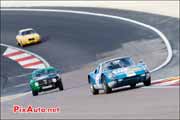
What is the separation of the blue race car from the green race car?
928 millimetres

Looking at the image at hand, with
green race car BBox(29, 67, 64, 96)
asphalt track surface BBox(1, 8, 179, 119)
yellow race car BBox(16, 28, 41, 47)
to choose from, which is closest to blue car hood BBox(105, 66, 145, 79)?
asphalt track surface BBox(1, 8, 179, 119)

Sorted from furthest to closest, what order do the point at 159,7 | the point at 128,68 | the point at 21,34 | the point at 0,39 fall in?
1. the point at 0,39
2. the point at 159,7
3. the point at 21,34
4. the point at 128,68

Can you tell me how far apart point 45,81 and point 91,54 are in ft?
36.2

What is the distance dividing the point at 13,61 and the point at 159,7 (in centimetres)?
1318

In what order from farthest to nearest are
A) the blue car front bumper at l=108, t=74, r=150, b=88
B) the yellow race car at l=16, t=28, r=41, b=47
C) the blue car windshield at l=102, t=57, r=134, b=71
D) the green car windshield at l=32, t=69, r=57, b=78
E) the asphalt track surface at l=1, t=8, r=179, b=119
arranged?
the yellow race car at l=16, t=28, r=41, b=47, the green car windshield at l=32, t=69, r=57, b=78, the blue car windshield at l=102, t=57, r=134, b=71, the asphalt track surface at l=1, t=8, r=179, b=119, the blue car front bumper at l=108, t=74, r=150, b=88

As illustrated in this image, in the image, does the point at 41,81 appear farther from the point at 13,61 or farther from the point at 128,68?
the point at 13,61

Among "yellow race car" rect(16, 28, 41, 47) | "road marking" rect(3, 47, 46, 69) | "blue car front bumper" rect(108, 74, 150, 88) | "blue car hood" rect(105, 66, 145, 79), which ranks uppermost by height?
"blue car hood" rect(105, 66, 145, 79)

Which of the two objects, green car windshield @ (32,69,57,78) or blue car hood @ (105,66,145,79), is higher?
blue car hood @ (105,66,145,79)

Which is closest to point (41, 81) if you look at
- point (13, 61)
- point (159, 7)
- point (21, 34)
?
point (13, 61)

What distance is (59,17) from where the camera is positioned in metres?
53.4

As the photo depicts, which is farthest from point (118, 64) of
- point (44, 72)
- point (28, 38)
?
point (28, 38)

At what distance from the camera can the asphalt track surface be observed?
1091 centimetres

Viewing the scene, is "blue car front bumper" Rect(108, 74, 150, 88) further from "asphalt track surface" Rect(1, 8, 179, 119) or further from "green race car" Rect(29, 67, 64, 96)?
"green race car" Rect(29, 67, 64, 96)

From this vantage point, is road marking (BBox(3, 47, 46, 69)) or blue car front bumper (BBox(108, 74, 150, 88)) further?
road marking (BBox(3, 47, 46, 69))
